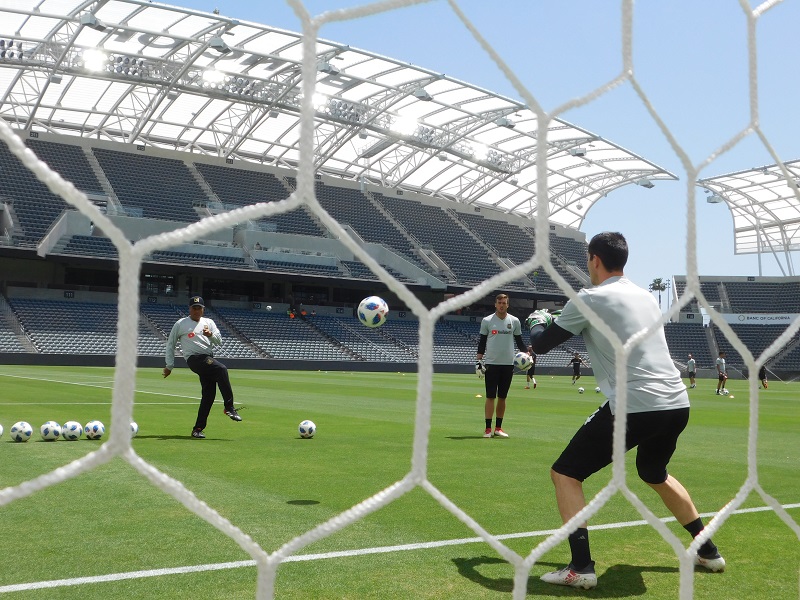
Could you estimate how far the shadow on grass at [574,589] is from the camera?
324 centimetres

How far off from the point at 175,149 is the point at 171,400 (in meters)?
28.7

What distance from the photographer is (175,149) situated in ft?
130

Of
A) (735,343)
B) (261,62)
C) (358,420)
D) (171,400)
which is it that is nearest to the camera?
(735,343)

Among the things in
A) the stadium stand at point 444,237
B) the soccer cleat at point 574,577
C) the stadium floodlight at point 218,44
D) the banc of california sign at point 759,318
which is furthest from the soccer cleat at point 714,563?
the banc of california sign at point 759,318

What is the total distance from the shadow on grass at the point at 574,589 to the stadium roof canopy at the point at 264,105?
797 inches

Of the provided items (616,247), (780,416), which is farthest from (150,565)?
(780,416)

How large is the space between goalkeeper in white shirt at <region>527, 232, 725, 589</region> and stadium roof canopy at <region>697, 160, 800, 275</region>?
22306 mm

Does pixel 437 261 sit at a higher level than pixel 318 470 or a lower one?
higher

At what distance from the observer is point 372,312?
1032 centimetres

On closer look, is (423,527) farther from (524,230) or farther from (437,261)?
(524,230)

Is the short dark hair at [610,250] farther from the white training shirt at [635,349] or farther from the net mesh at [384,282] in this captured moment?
the net mesh at [384,282]

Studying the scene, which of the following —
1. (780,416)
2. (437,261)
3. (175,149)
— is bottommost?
(780,416)

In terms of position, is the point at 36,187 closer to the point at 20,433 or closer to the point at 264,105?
the point at 264,105

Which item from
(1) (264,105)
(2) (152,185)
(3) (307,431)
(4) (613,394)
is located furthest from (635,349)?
(2) (152,185)
